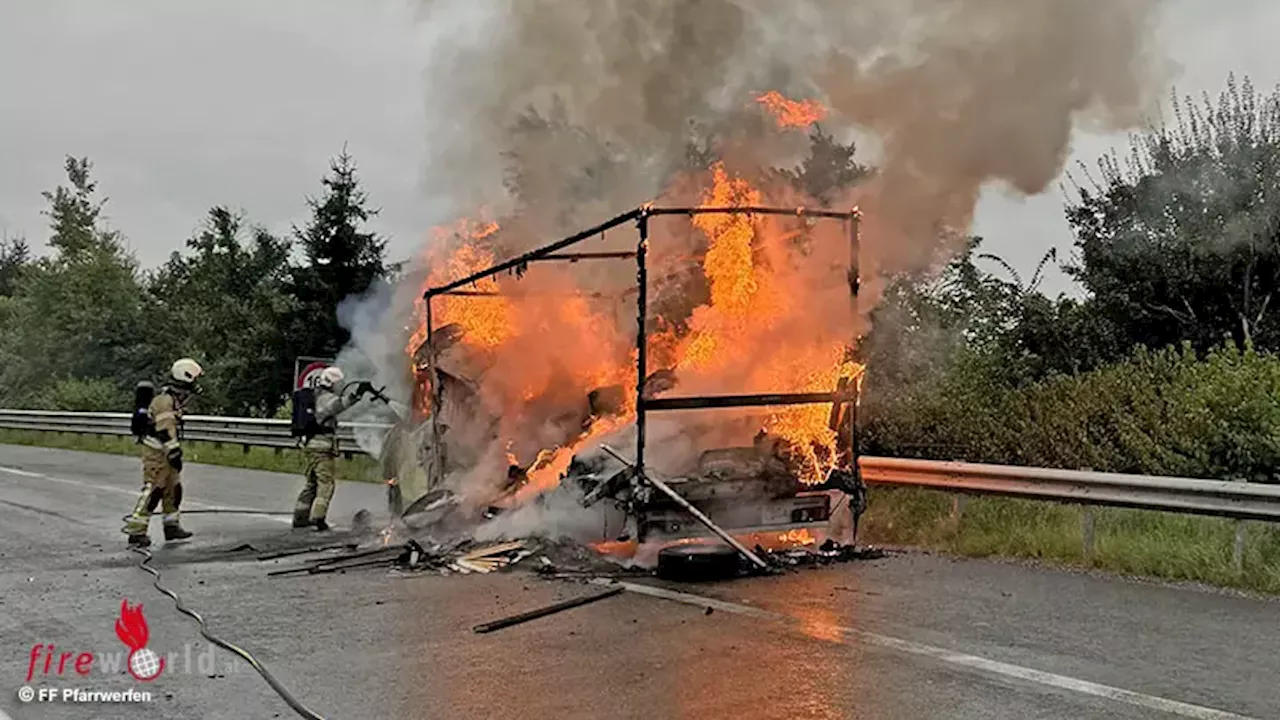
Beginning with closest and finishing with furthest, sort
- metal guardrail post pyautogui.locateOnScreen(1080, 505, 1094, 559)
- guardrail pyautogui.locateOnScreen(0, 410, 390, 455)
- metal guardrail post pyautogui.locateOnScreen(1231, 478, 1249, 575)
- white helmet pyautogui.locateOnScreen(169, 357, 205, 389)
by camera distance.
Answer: metal guardrail post pyautogui.locateOnScreen(1231, 478, 1249, 575) < metal guardrail post pyautogui.locateOnScreen(1080, 505, 1094, 559) < white helmet pyautogui.locateOnScreen(169, 357, 205, 389) < guardrail pyautogui.locateOnScreen(0, 410, 390, 455)

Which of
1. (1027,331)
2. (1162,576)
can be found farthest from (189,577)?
(1027,331)

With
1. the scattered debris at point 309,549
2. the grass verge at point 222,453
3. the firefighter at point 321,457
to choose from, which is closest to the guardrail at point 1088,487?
the scattered debris at point 309,549

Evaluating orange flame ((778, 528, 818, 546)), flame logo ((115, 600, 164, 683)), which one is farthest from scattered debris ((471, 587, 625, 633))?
orange flame ((778, 528, 818, 546))

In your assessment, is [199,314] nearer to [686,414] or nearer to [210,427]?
[210,427]

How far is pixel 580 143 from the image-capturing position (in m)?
13.4

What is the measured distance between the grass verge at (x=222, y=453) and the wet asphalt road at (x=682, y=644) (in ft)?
29.2

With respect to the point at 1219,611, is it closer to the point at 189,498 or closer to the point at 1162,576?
the point at 1162,576

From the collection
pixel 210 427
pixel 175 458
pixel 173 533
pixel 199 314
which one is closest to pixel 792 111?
pixel 175 458

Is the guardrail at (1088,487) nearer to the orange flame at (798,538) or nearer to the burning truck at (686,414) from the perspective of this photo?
the burning truck at (686,414)

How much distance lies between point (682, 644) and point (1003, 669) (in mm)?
1681

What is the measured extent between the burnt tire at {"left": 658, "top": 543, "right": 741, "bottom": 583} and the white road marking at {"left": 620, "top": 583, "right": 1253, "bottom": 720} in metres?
0.69

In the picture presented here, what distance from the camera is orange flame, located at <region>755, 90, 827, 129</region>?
9.66m

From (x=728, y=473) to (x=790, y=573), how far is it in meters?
1.04

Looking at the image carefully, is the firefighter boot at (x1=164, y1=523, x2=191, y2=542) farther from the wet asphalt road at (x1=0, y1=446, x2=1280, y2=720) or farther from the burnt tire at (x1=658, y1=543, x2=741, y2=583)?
the burnt tire at (x1=658, y1=543, x2=741, y2=583)
